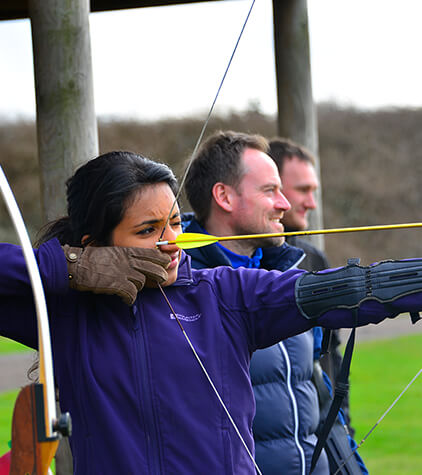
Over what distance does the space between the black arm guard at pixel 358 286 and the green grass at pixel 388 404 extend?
3.34 metres

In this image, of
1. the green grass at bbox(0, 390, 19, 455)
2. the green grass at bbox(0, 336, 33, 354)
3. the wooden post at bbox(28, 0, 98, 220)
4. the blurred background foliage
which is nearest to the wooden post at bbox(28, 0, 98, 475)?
the wooden post at bbox(28, 0, 98, 220)

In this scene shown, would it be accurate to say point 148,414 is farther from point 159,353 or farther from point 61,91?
point 61,91

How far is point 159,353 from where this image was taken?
1458 millimetres

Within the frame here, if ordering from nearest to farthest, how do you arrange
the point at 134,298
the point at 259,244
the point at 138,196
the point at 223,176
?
the point at 134,298
the point at 138,196
the point at 259,244
the point at 223,176

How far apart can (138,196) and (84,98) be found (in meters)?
0.51

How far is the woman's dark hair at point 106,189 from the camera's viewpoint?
1577mm

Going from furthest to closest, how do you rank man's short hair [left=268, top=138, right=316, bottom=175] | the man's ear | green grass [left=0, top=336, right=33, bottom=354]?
green grass [left=0, top=336, right=33, bottom=354] → man's short hair [left=268, top=138, right=316, bottom=175] → the man's ear

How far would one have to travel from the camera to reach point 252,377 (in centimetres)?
194

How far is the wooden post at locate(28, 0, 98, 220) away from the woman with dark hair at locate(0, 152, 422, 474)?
44 cm

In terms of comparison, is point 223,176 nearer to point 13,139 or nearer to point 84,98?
point 84,98

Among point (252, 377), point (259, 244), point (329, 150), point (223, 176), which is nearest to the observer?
point (252, 377)

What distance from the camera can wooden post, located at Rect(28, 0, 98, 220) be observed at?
1.94 m

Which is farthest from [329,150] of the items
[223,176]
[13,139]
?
[223,176]

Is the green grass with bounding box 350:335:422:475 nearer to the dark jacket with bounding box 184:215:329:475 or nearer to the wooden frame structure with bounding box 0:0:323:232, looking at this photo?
the dark jacket with bounding box 184:215:329:475
